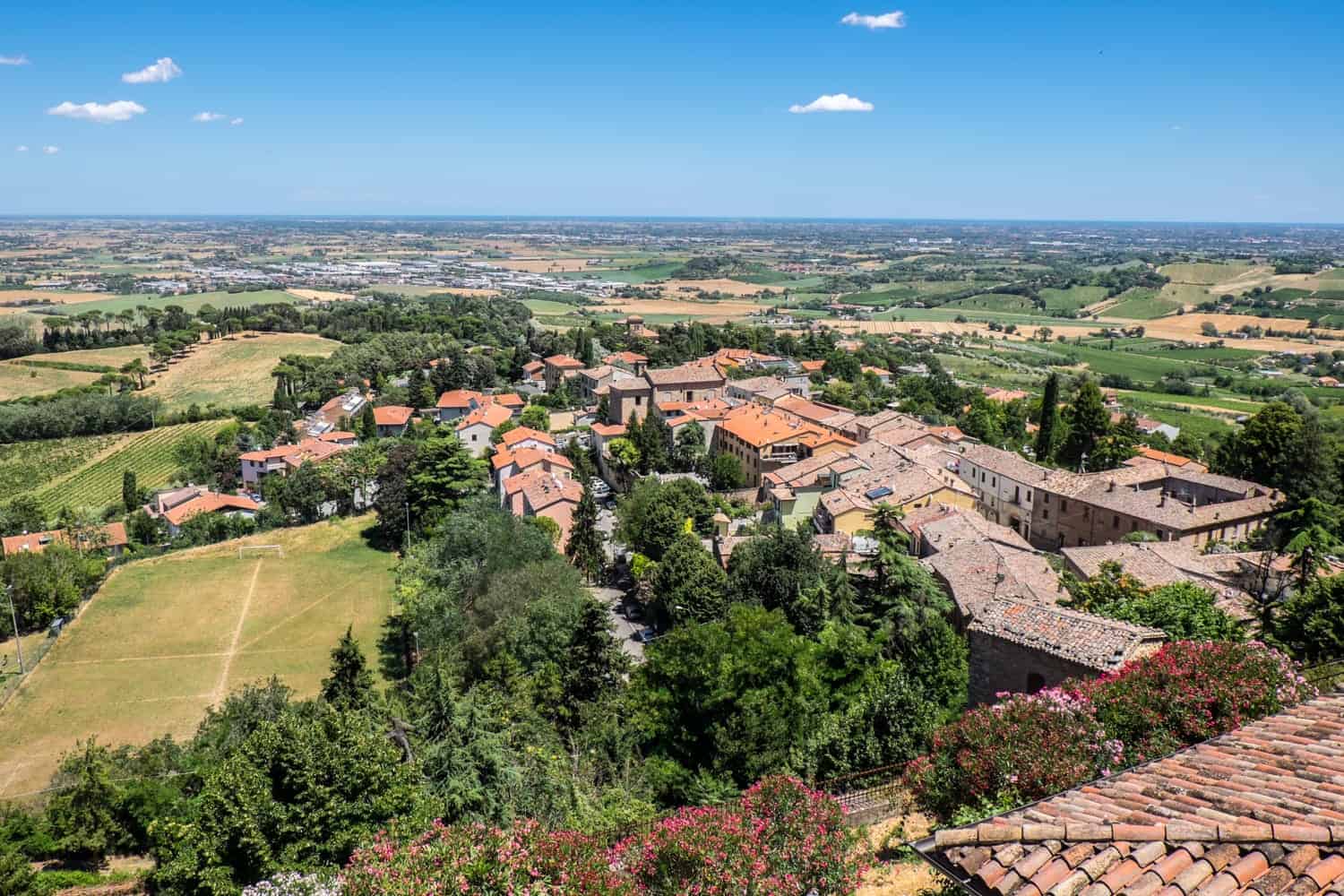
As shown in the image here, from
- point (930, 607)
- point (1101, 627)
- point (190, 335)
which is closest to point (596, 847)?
point (1101, 627)

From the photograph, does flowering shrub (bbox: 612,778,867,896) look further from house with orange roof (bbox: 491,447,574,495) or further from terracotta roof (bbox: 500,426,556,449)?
terracotta roof (bbox: 500,426,556,449)

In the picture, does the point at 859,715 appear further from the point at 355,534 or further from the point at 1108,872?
the point at 355,534

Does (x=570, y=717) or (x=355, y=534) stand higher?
(x=570, y=717)

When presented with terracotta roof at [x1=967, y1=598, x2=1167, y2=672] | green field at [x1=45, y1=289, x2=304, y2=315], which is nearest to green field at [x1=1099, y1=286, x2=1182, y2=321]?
green field at [x1=45, y1=289, x2=304, y2=315]

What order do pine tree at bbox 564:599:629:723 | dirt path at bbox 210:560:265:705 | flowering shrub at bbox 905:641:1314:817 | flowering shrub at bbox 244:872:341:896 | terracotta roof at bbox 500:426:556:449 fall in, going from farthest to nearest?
terracotta roof at bbox 500:426:556:449 → dirt path at bbox 210:560:265:705 → pine tree at bbox 564:599:629:723 → flowering shrub at bbox 244:872:341:896 → flowering shrub at bbox 905:641:1314:817

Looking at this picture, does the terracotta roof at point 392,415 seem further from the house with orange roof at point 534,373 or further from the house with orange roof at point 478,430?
the house with orange roof at point 534,373

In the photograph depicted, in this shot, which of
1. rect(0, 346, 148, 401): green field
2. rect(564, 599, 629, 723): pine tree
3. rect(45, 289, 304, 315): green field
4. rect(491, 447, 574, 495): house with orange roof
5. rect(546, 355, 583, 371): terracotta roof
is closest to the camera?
rect(564, 599, 629, 723): pine tree

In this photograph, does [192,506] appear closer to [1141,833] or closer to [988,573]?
[988,573]

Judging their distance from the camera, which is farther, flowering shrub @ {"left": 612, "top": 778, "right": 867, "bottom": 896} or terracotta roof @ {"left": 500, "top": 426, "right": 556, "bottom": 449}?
terracotta roof @ {"left": 500, "top": 426, "right": 556, "bottom": 449}
